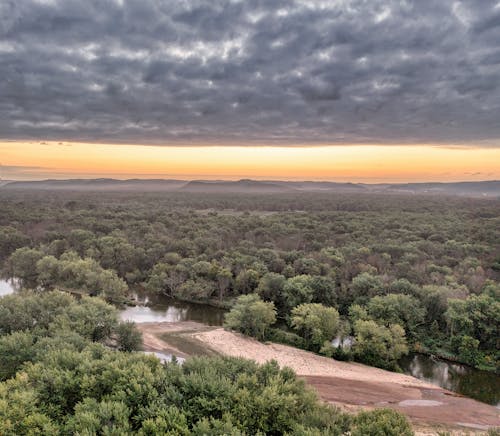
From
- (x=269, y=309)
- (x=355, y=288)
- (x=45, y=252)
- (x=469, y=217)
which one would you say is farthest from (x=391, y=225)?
(x=45, y=252)

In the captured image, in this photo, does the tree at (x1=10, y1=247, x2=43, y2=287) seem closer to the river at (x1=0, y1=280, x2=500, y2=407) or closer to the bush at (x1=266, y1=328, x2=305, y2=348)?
the river at (x1=0, y1=280, x2=500, y2=407)

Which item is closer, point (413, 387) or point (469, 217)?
point (413, 387)

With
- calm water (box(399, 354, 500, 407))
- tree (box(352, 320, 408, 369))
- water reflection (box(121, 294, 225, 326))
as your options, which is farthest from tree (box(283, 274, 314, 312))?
calm water (box(399, 354, 500, 407))

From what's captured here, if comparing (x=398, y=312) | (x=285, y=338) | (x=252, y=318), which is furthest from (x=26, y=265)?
(x=398, y=312)

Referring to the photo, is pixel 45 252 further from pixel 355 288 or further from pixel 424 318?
pixel 424 318

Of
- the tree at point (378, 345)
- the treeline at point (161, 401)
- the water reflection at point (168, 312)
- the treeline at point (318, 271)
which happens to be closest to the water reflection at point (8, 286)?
the treeline at point (318, 271)

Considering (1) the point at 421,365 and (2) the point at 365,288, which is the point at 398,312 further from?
(2) the point at 365,288
